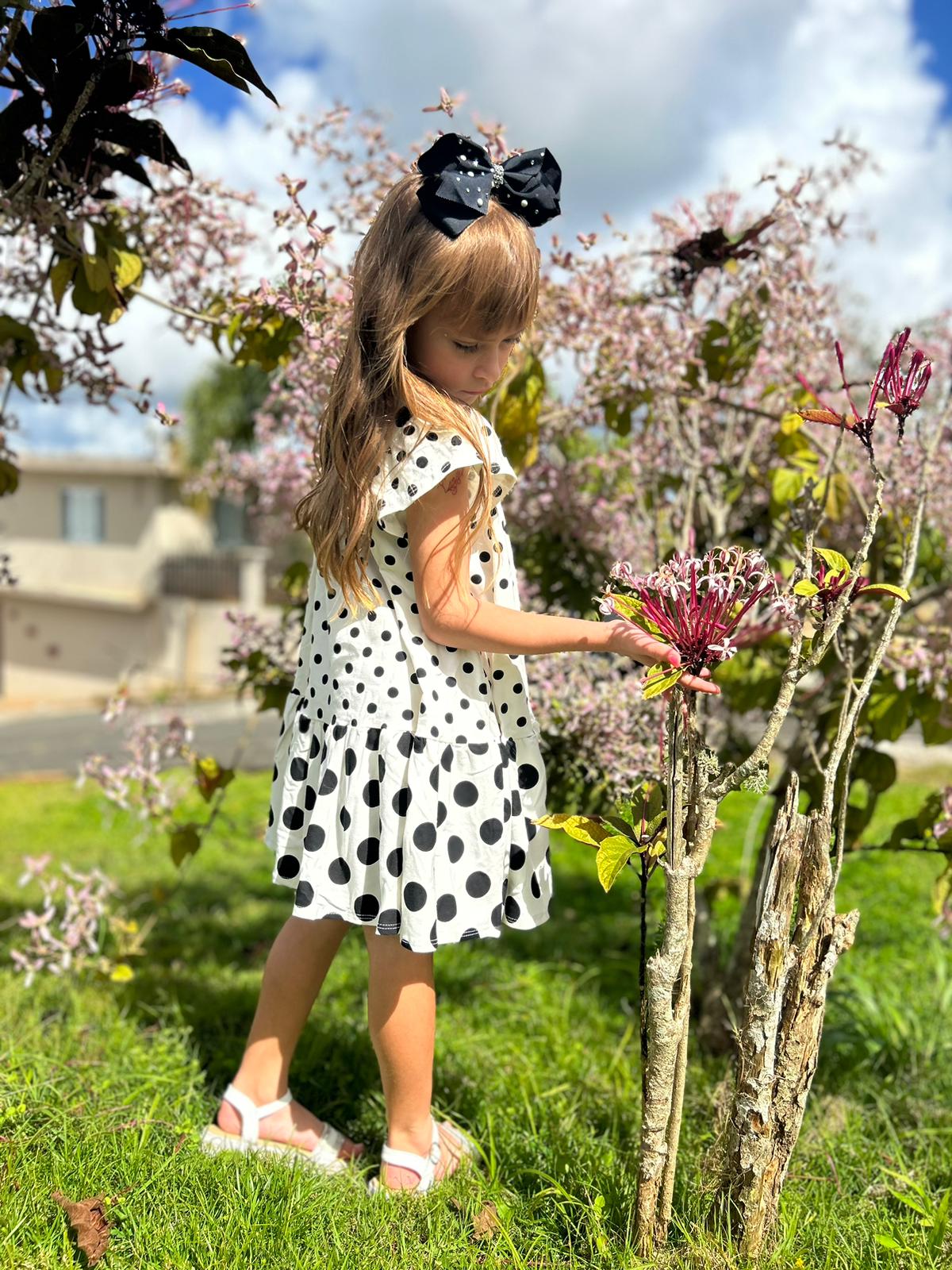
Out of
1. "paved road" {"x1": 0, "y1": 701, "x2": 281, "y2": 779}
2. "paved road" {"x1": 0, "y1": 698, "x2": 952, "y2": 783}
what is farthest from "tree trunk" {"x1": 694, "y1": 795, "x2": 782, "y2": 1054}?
"paved road" {"x1": 0, "y1": 701, "x2": 281, "y2": 779}

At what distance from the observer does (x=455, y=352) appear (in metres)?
1.74

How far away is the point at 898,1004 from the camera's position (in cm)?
283

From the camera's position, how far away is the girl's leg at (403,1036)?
1828mm

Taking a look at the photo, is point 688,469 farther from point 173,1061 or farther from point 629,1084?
point 173,1061

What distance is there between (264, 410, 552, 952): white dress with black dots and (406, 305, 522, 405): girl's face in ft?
0.30

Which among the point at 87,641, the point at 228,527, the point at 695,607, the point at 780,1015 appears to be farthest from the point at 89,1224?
the point at 228,527

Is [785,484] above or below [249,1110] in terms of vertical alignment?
above

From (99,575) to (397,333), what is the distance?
24.7m

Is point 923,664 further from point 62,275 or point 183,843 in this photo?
point 62,275

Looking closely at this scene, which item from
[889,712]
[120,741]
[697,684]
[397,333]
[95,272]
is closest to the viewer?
[697,684]

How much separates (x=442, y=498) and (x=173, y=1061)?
1444mm

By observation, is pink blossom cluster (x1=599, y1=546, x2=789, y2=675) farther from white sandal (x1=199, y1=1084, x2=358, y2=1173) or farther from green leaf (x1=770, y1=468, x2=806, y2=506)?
white sandal (x1=199, y1=1084, x2=358, y2=1173)

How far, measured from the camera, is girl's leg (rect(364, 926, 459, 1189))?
6.00ft

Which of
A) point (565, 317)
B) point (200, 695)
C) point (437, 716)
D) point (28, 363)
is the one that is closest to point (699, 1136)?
point (437, 716)
